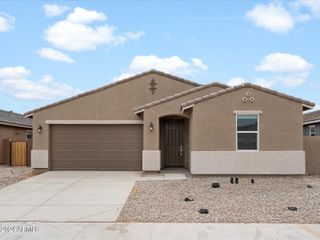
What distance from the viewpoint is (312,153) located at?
16234mm

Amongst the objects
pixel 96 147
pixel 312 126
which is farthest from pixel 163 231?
pixel 312 126

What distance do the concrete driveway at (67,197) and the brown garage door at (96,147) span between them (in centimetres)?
185

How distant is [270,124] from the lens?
14891mm

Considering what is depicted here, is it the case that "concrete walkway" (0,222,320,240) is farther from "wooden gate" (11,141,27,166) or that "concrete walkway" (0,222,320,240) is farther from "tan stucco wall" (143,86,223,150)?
"wooden gate" (11,141,27,166)

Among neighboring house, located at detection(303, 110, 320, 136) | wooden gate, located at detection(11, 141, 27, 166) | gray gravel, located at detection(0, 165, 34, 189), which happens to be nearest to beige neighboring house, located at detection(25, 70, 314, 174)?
gray gravel, located at detection(0, 165, 34, 189)

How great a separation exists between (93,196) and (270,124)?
7.66 m

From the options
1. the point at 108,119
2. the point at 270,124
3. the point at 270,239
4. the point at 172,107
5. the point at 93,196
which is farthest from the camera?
the point at 108,119

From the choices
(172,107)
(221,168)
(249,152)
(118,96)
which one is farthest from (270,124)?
(118,96)

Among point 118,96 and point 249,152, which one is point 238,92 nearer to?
point 249,152

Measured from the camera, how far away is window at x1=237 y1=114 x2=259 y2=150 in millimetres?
15000

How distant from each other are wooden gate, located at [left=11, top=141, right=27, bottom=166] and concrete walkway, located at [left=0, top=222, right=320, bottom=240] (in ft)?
46.5

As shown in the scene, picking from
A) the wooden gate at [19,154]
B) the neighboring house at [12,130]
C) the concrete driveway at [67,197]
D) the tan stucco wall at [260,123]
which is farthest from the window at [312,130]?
the neighboring house at [12,130]

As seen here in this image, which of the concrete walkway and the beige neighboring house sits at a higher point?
the beige neighboring house

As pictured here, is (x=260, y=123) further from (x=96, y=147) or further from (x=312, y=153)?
(x=96, y=147)
